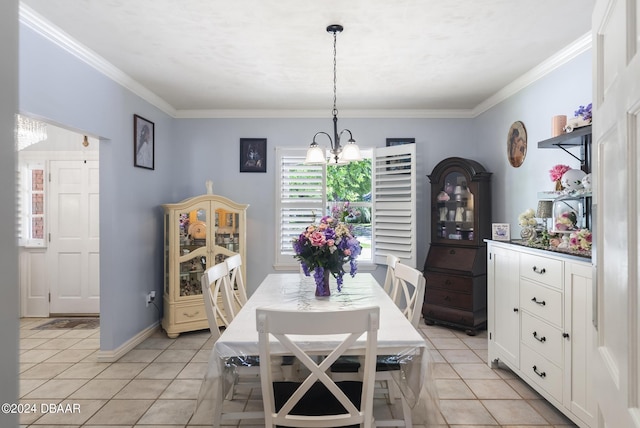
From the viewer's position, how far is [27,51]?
2.37 m

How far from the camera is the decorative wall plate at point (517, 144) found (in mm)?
3609

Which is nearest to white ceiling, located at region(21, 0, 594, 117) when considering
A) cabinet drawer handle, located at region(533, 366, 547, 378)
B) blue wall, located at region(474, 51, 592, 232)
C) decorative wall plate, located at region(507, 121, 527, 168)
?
blue wall, located at region(474, 51, 592, 232)

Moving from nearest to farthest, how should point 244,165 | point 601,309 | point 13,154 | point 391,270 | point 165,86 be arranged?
point 13,154
point 601,309
point 391,270
point 165,86
point 244,165

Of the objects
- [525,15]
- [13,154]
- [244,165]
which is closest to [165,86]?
[244,165]

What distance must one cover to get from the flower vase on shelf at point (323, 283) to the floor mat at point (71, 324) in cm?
320

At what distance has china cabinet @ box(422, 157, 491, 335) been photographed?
400 centimetres

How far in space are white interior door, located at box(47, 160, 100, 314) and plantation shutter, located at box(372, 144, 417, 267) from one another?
133 inches

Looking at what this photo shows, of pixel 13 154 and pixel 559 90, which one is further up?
pixel 559 90

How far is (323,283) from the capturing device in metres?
2.43

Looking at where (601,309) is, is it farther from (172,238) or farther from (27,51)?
(172,238)

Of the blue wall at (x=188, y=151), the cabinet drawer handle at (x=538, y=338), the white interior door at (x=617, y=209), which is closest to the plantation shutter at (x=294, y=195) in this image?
the blue wall at (x=188, y=151)

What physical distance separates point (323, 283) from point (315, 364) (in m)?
0.91

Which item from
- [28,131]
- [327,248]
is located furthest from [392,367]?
[28,131]

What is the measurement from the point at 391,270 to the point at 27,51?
2.79 metres
